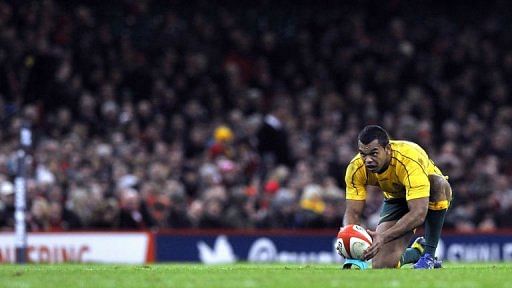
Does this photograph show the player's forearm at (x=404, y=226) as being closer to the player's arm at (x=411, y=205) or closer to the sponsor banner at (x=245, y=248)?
the player's arm at (x=411, y=205)

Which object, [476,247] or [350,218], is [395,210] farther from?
[476,247]

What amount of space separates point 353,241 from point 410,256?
1806 millimetres

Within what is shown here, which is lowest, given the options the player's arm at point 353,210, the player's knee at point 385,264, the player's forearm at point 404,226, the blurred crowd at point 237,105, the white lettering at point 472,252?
the player's knee at point 385,264

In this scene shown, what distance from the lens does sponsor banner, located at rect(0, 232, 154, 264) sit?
20.8 meters

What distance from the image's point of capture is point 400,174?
13.4 metres

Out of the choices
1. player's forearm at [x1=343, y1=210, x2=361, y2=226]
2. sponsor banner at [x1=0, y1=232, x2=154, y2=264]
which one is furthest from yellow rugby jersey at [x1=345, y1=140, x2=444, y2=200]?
sponsor banner at [x1=0, y1=232, x2=154, y2=264]

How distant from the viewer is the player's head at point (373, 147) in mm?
12977

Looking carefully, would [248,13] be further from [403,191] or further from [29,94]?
[403,191]

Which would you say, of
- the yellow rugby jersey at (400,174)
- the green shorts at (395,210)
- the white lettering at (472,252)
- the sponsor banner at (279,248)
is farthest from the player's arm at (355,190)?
the white lettering at (472,252)

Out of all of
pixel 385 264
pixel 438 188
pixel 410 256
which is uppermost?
pixel 438 188

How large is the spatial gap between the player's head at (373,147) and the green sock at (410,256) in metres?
1.64

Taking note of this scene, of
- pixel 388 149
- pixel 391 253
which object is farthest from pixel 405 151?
pixel 391 253

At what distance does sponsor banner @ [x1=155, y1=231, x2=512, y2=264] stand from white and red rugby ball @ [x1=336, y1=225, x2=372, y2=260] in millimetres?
9239

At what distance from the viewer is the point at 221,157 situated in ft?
78.3
